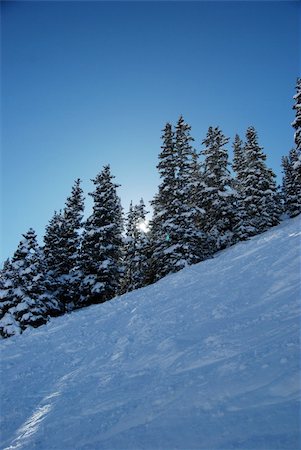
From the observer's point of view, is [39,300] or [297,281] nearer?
[297,281]

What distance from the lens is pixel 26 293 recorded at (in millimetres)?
25062

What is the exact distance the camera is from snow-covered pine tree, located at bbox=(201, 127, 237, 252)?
33656mm

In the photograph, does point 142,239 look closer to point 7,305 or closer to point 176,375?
point 7,305

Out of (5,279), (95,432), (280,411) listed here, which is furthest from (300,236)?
(5,279)

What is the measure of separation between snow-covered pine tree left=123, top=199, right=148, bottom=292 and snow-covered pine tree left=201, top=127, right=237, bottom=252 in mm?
8159

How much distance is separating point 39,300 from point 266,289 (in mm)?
18836

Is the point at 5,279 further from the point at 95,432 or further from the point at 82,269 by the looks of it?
the point at 95,432

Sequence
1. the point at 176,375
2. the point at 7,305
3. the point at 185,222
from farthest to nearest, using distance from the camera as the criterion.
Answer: the point at 185,222 < the point at 7,305 < the point at 176,375

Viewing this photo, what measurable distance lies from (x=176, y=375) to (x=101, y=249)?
22706 millimetres

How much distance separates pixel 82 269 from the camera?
30.3m

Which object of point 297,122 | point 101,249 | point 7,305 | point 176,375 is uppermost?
point 297,122

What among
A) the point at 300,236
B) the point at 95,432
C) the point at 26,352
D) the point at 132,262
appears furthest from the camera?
the point at 132,262

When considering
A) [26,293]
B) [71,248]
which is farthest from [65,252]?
[26,293]

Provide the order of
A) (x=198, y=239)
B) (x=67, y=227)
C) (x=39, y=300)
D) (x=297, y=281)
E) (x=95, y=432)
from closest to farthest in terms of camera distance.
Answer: (x=95, y=432), (x=297, y=281), (x=39, y=300), (x=198, y=239), (x=67, y=227)
